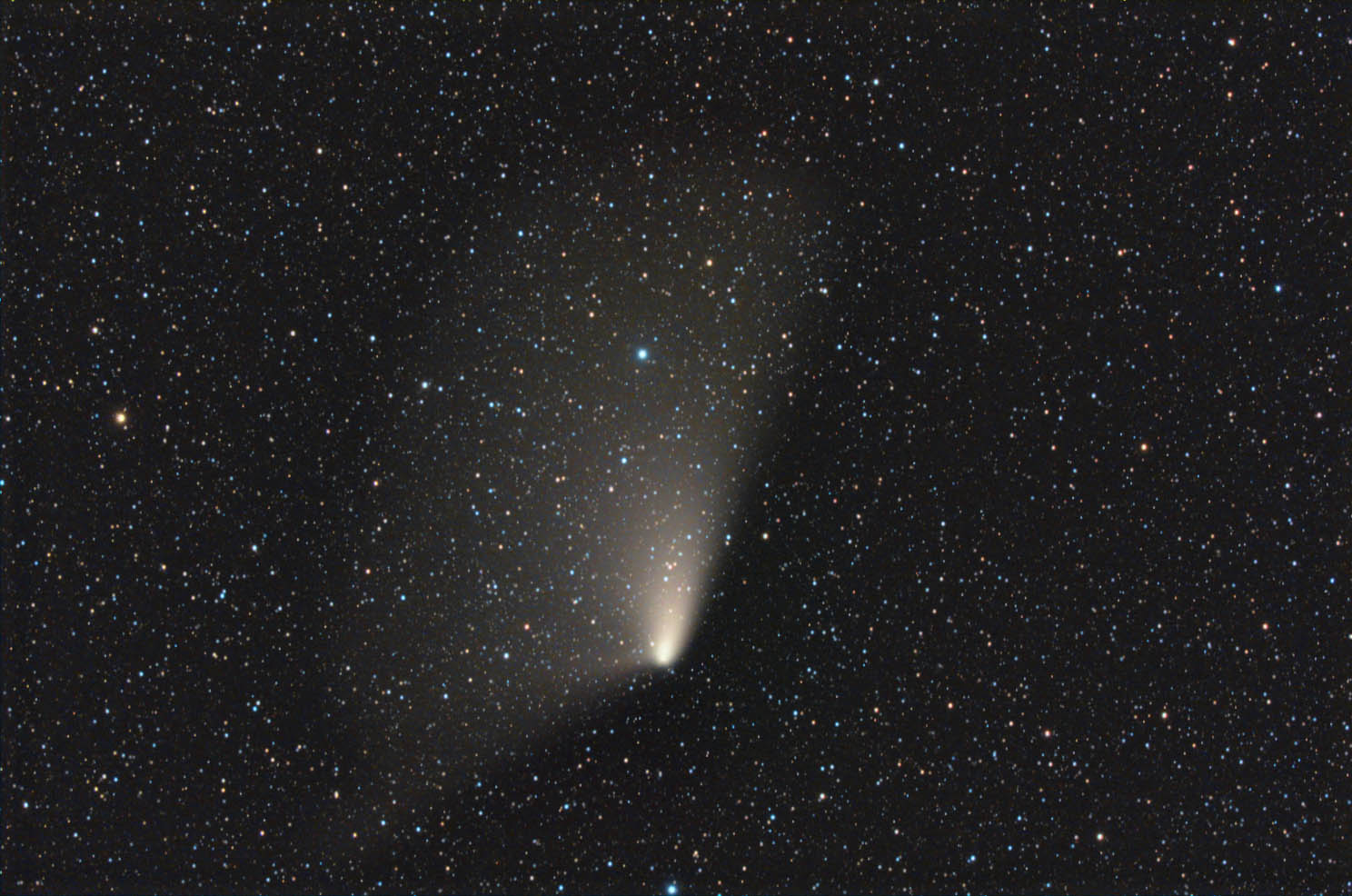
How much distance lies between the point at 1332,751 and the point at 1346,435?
7.0 inches

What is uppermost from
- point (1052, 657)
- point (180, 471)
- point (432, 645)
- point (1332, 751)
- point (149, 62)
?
point (149, 62)

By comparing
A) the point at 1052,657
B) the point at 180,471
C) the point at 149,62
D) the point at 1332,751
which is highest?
the point at 149,62

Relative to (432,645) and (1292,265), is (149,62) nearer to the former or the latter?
(432,645)

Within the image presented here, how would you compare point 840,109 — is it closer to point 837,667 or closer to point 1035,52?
point 1035,52

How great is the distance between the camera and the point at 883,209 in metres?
0.44

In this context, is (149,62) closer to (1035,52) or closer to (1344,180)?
(1035,52)

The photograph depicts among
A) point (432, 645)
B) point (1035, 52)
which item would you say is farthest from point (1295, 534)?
point (432, 645)

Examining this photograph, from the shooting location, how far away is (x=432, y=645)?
0.45 m

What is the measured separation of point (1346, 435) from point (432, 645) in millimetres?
519

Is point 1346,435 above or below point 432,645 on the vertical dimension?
below

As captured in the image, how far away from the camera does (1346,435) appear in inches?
18.2

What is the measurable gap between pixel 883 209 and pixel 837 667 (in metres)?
0.25

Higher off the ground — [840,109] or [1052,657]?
[840,109]

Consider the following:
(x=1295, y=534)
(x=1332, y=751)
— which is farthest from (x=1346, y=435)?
(x=1332, y=751)
